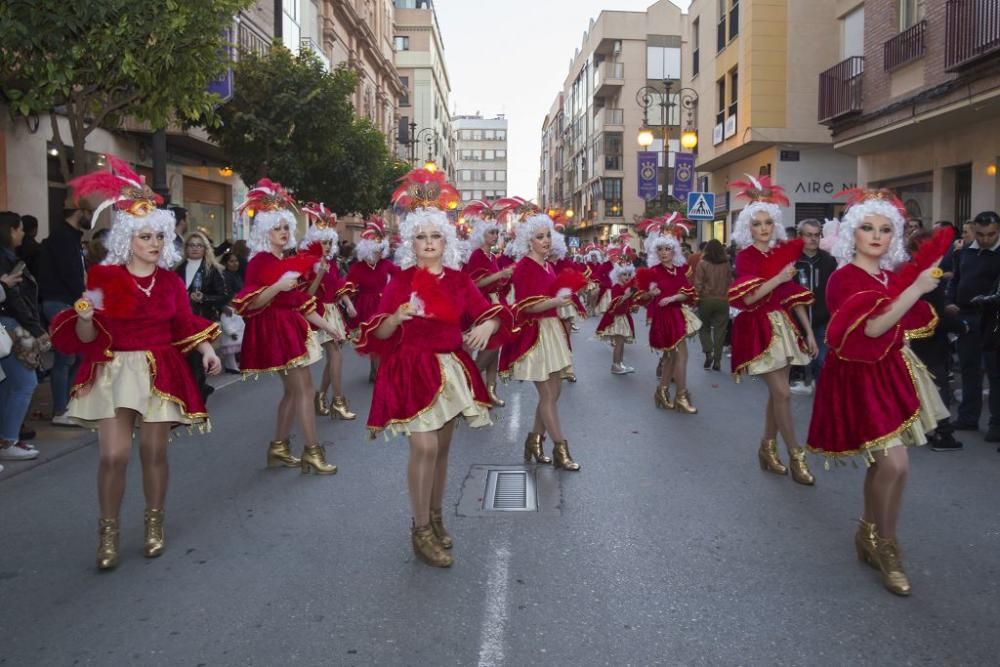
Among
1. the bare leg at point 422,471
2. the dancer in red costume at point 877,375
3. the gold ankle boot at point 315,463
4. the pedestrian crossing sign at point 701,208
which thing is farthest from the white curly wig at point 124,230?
the pedestrian crossing sign at point 701,208

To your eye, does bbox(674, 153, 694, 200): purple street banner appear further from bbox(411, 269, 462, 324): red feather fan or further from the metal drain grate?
bbox(411, 269, 462, 324): red feather fan

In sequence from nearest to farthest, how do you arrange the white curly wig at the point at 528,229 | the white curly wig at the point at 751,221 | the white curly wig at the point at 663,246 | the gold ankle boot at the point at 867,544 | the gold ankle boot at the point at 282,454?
1. the gold ankle boot at the point at 867,544
2. the white curly wig at the point at 751,221
3. the white curly wig at the point at 528,229
4. the gold ankle boot at the point at 282,454
5. the white curly wig at the point at 663,246

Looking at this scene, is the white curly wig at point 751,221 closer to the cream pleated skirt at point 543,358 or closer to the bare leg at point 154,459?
the cream pleated skirt at point 543,358

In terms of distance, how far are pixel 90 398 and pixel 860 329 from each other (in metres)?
4.09

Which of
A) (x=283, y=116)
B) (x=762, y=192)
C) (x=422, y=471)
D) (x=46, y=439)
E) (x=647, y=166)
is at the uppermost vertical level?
(x=647, y=166)

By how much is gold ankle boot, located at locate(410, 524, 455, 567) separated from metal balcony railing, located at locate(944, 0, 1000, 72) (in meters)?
12.2

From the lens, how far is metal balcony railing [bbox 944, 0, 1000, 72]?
13.5 m

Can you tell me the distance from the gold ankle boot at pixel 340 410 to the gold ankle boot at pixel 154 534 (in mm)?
4099

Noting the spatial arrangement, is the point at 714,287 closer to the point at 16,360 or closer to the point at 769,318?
the point at 769,318

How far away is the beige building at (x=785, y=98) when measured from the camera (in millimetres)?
24719

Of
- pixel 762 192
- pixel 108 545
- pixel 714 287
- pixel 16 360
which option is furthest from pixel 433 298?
pixel 714 287

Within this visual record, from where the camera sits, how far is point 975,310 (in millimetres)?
8578

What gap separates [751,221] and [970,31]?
10490 mm

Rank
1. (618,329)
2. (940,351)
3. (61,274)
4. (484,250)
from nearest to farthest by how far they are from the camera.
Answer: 1. (940,351)
2. (61,274)
3. (484,250)
4. (618,329)
